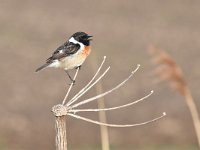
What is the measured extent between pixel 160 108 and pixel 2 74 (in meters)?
4.18

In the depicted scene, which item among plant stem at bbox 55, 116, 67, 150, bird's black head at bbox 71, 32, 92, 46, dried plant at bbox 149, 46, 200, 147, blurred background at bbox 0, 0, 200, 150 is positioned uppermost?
blurred background at bbox 0, 0, 200, 150

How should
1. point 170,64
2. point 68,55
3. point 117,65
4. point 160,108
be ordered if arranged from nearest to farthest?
1. point 170,64
2. point 68,55
3. point 160,108
4. point 117,65

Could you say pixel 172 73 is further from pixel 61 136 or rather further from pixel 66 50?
pixel 66 50

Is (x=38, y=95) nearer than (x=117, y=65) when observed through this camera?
Yes

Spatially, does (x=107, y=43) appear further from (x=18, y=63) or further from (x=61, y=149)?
(x=61, y=149)

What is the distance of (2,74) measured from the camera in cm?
1944

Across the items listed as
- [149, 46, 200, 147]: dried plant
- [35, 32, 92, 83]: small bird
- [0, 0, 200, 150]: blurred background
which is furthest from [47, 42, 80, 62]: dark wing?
[0, 0, 200, 150]: blurred background

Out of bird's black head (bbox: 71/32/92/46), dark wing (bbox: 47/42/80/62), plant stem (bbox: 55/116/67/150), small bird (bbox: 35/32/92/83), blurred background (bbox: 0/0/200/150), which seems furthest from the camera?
blurred background (bbox: 0/0/200/150)

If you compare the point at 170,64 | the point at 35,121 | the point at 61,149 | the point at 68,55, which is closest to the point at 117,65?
the point at 35,121

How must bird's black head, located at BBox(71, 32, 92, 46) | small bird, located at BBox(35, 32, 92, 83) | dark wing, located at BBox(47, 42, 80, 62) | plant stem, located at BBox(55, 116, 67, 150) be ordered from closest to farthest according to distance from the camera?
plant stem, located at BBox(55, 116, 67, 150)
bird's black head, located at BBox(71, 32, 92, 46)
small bird, located at BBox(35, 32, 92, 83)
dark wing, located at BBox(47, 42, 80, 62)

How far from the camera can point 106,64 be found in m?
19.4

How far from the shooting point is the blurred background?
52.7 feet

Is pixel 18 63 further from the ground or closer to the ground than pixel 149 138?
further from the ground

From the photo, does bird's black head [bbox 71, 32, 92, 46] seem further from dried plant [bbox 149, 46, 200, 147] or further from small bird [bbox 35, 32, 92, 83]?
dried plant [bbox 149, 46, 200, 147]
